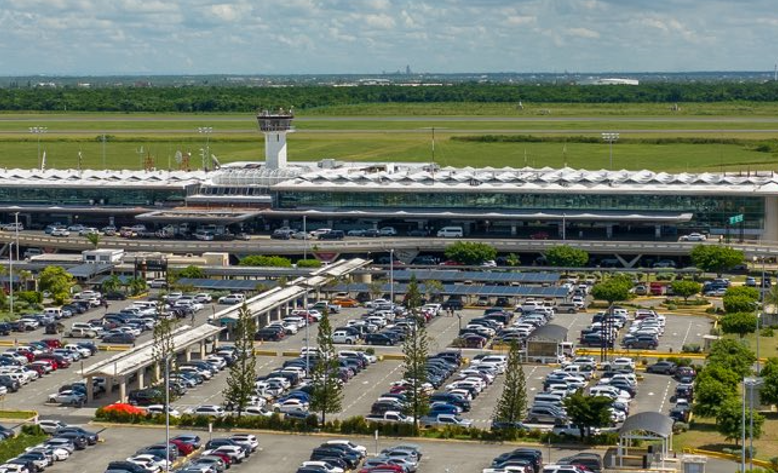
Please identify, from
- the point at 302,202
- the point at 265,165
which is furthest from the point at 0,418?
the point at 265,165

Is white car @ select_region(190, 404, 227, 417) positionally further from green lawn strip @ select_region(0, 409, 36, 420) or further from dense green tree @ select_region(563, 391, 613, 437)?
dense green tree @ select_region(563, 391, 613, 437)

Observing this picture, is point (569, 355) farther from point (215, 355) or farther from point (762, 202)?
point (762, 202)

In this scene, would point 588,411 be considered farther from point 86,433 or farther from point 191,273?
point 191,273

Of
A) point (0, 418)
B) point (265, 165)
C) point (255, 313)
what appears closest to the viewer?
point (0, 418)

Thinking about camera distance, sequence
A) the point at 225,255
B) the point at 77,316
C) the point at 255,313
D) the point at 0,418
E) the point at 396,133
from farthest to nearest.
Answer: the point at 396,133, the point at 225,255, the point at 77,316, the point at 255,313, the point at 0,418

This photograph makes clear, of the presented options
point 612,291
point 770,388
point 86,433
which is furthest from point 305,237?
point 770,388

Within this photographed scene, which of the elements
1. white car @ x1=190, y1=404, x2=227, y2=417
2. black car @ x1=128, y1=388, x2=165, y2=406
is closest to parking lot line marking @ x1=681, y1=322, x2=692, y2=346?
white car @ x1=190, y1=404, x2=227, y2=417

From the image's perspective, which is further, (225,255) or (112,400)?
(225,255)
